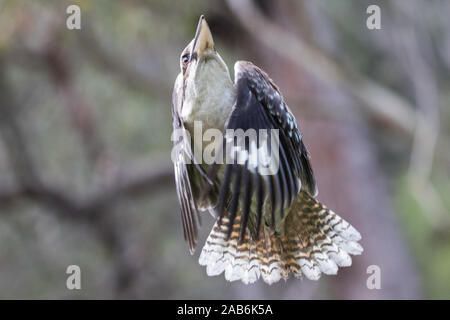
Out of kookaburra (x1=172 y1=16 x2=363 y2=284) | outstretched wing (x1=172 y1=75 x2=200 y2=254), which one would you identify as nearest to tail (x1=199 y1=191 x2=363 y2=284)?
kookaburra (x1=172 y1=16 x2=363 y2=284)

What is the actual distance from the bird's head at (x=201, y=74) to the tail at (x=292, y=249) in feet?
1.62

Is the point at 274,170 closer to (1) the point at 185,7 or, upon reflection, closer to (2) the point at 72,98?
(1) the point at 185,7

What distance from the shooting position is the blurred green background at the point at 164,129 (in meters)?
5.31

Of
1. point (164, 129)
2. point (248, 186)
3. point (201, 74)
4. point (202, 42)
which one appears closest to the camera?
point (248, 186)

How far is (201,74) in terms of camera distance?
7.25ft

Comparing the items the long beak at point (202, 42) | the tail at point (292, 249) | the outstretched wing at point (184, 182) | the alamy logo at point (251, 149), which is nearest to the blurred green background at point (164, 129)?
the tail at point (292, 249)

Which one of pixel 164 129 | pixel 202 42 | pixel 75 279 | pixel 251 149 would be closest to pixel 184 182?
pixel 251 149

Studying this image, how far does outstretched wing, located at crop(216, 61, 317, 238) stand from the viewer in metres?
1.95

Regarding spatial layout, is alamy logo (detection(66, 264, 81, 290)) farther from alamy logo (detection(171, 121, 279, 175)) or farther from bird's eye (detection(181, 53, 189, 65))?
bird's eye (detection(181, 53, 189, 65))

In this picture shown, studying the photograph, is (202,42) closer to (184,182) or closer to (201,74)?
(201,74)

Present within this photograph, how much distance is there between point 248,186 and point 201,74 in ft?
1.59

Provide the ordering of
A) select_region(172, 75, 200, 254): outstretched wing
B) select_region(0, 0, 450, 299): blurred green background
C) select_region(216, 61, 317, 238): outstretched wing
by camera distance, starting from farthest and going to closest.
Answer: select_region(0, 0, 450, 299): blurred green background
select_region(172, 75, 200, 254): outstretched wing
select_region(216, 61, 317, 238): outstretched wing

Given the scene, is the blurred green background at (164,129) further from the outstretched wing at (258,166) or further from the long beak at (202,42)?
the long beak at (202,42)

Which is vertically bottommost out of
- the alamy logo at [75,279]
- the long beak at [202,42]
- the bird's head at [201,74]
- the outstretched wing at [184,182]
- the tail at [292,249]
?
the alamy logo at [75,279]
